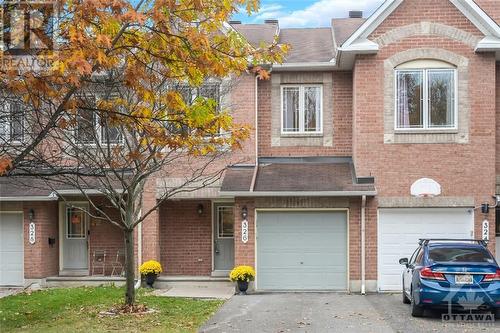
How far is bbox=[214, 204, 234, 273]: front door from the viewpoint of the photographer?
2092cm

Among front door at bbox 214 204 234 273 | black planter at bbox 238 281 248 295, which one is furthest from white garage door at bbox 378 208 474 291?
front door at bbox 214 204 234 273

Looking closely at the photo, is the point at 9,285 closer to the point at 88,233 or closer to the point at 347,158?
the point at 88,233

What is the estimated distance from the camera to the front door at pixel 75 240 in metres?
21.2

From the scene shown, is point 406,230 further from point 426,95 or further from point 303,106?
point 303,106

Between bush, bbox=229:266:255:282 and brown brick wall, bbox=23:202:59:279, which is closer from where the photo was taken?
bush, bbox=229:266:255:282

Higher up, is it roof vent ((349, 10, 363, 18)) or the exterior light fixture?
roof vent ((349, 10, 363, 18))

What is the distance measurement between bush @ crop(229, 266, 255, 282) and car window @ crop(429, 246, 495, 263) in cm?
582

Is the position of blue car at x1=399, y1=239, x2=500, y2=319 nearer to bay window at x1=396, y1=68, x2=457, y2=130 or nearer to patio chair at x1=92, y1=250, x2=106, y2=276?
bay window at x1=396, y1=68, x2=457, y2=130

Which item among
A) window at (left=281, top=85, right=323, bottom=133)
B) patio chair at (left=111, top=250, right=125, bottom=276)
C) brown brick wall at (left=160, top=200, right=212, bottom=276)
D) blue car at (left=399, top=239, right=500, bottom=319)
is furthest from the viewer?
patio chair at (left=111, top=250, right=125, bottom=276)

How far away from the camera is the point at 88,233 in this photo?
21219 millimetres

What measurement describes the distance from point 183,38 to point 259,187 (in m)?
10.2

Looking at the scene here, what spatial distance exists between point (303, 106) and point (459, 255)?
798cm

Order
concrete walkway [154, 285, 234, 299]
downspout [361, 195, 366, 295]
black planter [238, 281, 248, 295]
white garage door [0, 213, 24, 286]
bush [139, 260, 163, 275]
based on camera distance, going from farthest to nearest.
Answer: white garage door [0, 213, 24, 286] < bush [139, 260, 163, 275] < downspout [361, 195, 366, 295] < black planter [238, 281, 248, 295] < concrete walkway [154, 285, 234, 299]

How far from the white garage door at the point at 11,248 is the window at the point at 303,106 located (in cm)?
890
